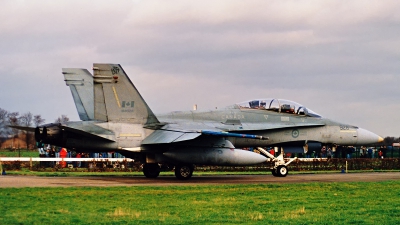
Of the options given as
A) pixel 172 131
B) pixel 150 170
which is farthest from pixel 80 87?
pixel 172 131

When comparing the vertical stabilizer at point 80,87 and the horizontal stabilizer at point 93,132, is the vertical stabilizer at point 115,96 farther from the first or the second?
the vertical stabilizer at point 80,87

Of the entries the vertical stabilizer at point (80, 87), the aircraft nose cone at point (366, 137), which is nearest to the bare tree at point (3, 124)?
the vertical stabilizer at point (80, 87)

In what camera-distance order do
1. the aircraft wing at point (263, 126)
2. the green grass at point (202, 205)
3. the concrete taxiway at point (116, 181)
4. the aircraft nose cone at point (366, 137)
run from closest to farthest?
1. the green grass at point (202, 205)
2. the concrete taxiway at point (116, 181)
3. the aircraft wing at point (263, 126)
4. the aircraft nose cone at point (366, 137)

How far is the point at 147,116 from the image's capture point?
2536 cm

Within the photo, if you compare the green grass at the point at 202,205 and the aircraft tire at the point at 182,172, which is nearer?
the green grass at the point at 202,205

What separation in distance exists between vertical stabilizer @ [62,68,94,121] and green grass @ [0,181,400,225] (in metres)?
11.4

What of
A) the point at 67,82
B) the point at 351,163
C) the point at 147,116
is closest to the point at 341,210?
the point at 147,116

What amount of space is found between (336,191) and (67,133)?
10301mm

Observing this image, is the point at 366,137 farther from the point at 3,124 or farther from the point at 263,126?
the point at 3,124

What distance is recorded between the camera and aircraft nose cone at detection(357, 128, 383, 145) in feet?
97.7

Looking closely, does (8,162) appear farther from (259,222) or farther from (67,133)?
(259,222)

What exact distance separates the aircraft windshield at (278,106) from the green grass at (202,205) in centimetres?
871

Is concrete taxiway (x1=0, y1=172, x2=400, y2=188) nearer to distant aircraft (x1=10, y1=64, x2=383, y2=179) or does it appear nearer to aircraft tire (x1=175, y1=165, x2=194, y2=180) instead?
aircraft tire (x1=175, y1=165, x2=194, y2=180)

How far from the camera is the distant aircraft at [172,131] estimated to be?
2416 cm
